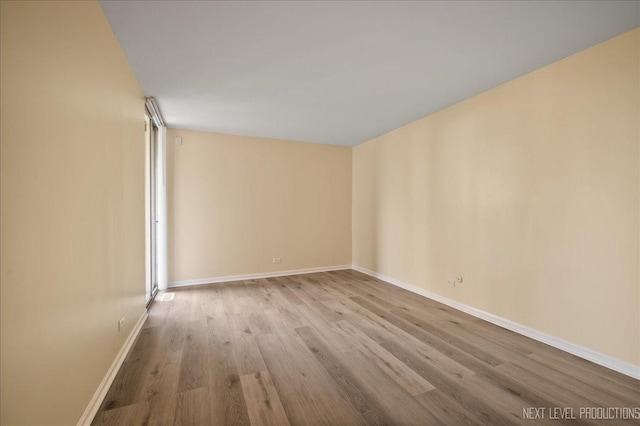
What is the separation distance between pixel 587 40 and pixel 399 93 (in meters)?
1.53

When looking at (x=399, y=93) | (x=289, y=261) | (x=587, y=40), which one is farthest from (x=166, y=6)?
(x=289, y=261)

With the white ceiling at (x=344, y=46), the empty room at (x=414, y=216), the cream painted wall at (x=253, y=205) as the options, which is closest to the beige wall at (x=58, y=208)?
the empty room at (x=414, y=216)

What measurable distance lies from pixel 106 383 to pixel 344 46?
9.93 feet

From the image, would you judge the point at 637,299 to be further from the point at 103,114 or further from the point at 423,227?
the point at 103,114

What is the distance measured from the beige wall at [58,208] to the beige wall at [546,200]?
3.54 m

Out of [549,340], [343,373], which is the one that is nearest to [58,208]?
[343,373]

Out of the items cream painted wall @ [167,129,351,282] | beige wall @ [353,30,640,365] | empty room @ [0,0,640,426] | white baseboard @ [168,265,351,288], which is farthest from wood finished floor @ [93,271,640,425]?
cream painted wall @ [167,129,351,282]

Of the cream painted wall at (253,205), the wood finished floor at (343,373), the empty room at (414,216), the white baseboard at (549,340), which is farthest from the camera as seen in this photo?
the cream painted wall at (253,205)

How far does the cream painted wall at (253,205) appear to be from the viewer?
443cm

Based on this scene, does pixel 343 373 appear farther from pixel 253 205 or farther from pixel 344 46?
pixel 253 205

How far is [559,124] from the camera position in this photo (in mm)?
2391

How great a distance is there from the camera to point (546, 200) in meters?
2.47

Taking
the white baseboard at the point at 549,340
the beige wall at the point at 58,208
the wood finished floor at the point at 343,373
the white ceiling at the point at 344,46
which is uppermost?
the white ceiling at the point at 344,46

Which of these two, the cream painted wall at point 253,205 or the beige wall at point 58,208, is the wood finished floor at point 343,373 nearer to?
the beige wall at point 58,208
